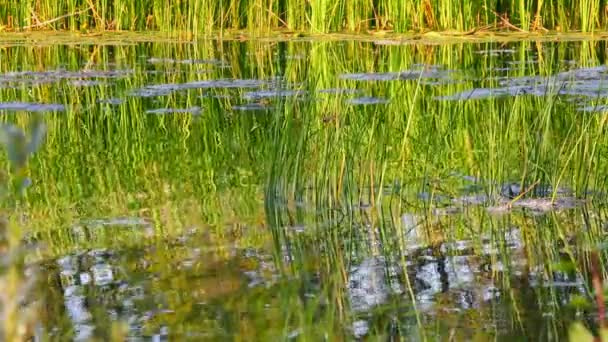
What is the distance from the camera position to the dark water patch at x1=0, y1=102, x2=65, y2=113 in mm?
6066

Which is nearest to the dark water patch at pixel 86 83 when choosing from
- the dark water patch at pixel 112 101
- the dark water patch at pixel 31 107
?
the dark water patch at pixel 112 101

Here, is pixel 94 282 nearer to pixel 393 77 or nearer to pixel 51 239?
pixel 51 239

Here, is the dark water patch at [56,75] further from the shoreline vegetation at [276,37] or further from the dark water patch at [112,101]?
the shoreline vegetation at [276,37]

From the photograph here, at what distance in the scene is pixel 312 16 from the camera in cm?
959

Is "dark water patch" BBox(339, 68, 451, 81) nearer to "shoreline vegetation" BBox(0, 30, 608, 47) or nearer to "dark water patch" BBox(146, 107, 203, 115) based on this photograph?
"dark water patch" BBox(146, 107, 203, 115)

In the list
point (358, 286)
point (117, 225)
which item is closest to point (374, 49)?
point (117, 225)

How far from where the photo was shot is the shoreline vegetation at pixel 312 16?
372 inches

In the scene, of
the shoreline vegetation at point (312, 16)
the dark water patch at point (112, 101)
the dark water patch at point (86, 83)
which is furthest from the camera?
the shoreline vegetation at point (312, 16)

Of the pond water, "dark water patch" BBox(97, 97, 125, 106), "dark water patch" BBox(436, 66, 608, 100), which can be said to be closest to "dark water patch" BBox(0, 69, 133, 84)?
the pond water

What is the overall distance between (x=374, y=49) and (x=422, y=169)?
5.03 m

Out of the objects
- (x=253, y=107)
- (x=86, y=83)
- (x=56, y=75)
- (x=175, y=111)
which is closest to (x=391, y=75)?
(x=253, y=107)

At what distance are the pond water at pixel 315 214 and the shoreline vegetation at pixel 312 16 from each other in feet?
9.38

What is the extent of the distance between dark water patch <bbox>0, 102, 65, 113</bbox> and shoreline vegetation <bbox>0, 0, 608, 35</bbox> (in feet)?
11.4

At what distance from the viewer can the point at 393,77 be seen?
6.97 m
